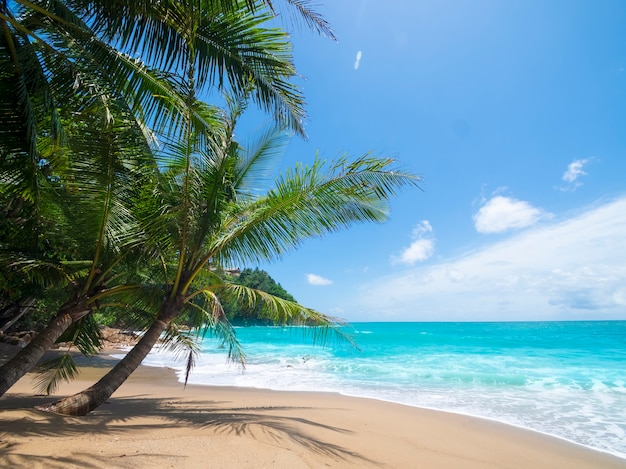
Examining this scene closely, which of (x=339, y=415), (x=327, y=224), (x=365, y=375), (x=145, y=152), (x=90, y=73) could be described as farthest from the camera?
(x=365, y=375)

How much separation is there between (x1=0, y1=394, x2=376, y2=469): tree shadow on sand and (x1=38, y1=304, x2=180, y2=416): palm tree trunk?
0.56 feet

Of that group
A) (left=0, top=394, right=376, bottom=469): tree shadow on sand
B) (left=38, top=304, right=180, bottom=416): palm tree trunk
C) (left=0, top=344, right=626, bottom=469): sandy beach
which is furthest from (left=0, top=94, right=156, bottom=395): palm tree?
(left=0, top=344, right=626, bottom=469): sandy beach

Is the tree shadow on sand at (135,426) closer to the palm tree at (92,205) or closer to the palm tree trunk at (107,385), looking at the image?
the palm tree trunk at (107,385)

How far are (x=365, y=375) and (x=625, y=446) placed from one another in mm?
8080

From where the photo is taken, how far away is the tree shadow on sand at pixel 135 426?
292 cm

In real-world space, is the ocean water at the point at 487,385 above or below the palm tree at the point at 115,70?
below

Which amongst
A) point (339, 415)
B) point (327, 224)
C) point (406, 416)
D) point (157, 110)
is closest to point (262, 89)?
point (157, 110)

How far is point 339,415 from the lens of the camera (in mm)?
6273

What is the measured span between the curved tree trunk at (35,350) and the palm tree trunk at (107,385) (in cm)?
65

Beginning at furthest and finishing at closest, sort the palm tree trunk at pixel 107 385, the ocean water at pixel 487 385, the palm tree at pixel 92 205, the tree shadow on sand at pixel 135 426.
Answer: the ocean water at pixel 487 385 < the palm tree trunk at pixel 107 385 < the palm tree at pixel 92 205 < the tree shadow on sand at pixel 135 426

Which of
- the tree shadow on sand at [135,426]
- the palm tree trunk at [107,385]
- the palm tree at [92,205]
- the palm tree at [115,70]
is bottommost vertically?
the tree shadow on sand at [135,426]

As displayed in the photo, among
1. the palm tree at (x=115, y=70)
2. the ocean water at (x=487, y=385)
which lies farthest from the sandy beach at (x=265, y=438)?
the palm tree at (x=115, y=70)

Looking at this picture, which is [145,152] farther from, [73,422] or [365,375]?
[365,375]

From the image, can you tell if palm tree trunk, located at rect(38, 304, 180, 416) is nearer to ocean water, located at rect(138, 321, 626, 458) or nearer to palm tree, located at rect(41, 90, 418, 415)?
palm tree, located at rect(41, 90, 418, 415)
